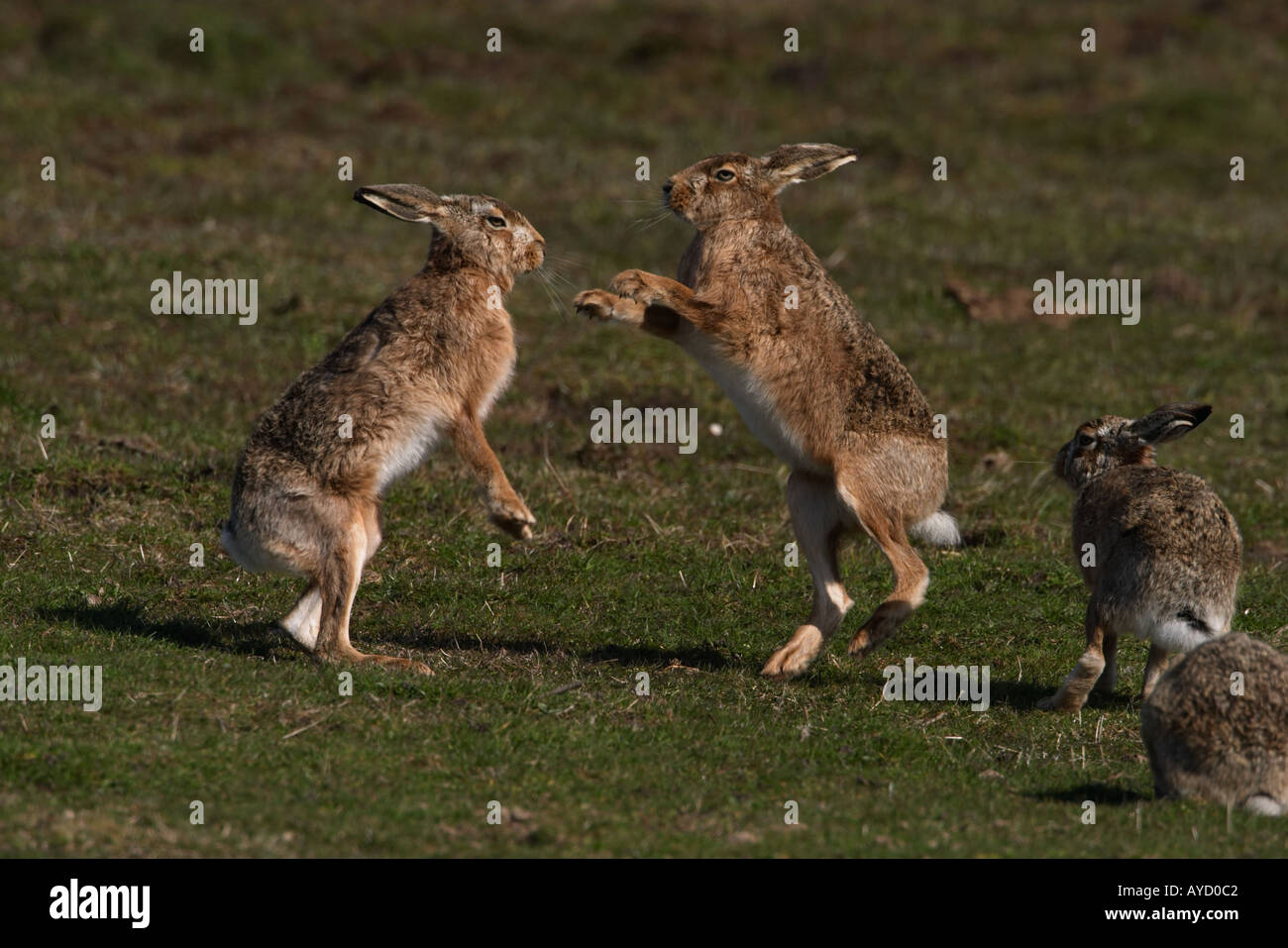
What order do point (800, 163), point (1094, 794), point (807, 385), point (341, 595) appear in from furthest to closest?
point (800, 163), point (807, 385), point (341, 595), point (1094, 794)

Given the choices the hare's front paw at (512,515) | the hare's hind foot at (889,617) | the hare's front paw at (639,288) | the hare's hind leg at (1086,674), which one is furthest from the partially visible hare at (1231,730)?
the hare's front paw at (639,288)

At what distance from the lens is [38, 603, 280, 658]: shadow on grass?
29.7 feet

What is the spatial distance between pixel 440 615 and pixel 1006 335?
895 centimetres

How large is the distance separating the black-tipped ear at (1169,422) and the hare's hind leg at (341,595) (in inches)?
181

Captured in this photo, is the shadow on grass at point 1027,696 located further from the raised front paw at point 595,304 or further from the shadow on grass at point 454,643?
the raised front paw at point 595,304

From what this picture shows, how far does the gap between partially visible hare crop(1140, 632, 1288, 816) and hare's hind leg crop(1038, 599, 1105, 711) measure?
1503 millimetres

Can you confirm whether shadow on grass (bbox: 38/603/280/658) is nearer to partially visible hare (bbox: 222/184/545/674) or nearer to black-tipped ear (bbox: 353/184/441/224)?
partially visible hare (bbox: 222/184/545/674)

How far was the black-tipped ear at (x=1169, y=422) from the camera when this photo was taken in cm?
964

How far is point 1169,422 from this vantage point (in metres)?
9.70

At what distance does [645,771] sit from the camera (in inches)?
292

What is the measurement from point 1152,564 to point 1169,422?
1498mm

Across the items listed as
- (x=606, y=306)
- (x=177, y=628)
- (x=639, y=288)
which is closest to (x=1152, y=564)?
(x=639, y=288)

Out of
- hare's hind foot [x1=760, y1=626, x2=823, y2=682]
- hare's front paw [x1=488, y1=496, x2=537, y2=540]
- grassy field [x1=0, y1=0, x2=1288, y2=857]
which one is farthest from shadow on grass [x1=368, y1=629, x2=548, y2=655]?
hare's hind foot [x1=760, y1=626, x2=823, y2=682]

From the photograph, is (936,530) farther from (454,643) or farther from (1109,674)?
(454,643)
